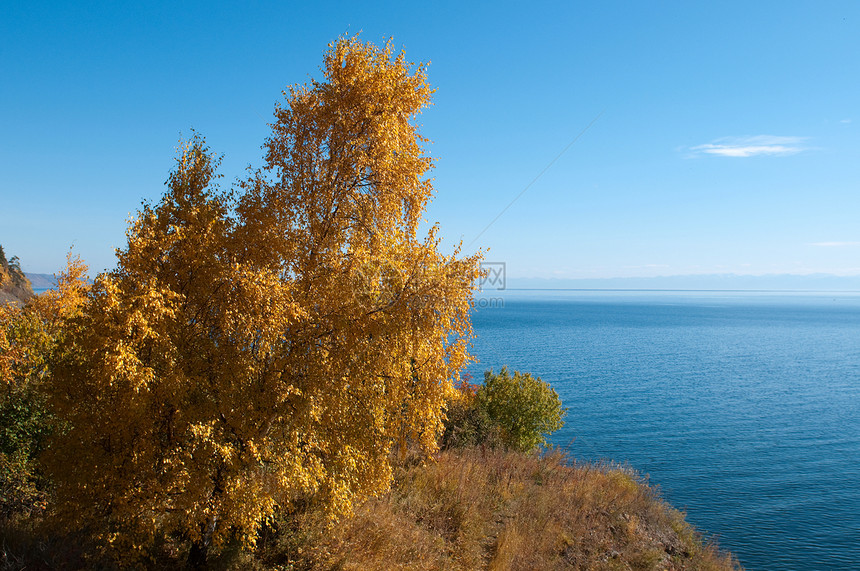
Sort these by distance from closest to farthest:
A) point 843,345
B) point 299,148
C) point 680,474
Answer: point 299,148
point 680,474
point 843,345

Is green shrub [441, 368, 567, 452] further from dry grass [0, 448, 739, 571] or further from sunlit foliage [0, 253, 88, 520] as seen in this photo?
sunlit foliage [0, 253, 88, 520]

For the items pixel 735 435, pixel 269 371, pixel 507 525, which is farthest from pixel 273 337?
pixel 735 435

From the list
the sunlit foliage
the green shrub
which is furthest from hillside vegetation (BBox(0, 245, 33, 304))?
the green shrub

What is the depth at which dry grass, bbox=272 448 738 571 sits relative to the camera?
1341 centimetres

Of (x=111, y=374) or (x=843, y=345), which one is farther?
(x=843, y=345)

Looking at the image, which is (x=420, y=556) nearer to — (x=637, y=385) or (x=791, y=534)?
(x=791, y=534)

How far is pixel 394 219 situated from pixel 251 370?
5.15 meters

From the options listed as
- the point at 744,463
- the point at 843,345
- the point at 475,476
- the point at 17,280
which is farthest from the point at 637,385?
the point at 843,345

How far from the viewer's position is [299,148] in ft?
40.8

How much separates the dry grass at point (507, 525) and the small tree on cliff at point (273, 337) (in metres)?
3.32

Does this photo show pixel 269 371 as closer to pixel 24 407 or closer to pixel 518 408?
pixel 24 407

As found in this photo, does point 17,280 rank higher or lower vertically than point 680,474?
higher

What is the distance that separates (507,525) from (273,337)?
11.3 m

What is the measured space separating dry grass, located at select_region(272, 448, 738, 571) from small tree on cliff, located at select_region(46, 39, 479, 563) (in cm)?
332
